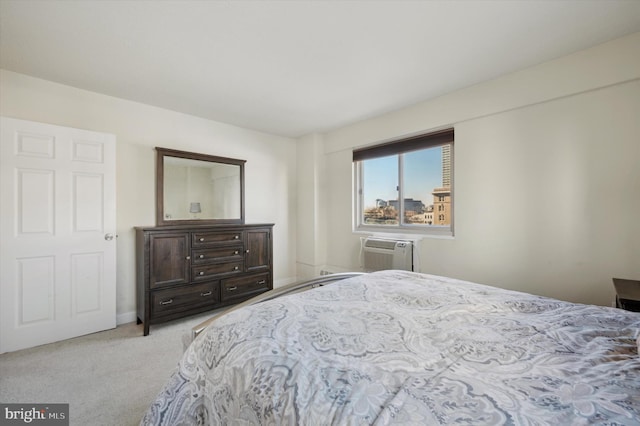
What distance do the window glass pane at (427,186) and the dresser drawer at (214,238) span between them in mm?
2181

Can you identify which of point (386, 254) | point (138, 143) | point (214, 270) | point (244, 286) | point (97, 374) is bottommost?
point (97, 374)

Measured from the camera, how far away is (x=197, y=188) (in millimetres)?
3369

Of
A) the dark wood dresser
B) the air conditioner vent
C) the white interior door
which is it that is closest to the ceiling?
the white interior door

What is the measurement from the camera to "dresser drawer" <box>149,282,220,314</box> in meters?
2.69

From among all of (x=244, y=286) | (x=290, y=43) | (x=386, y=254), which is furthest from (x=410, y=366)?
(x=244, y=286)

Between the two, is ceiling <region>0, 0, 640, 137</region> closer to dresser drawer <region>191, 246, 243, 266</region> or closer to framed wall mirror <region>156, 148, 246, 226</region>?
framed wall mirror <region>156, 148, 246, 226</region>

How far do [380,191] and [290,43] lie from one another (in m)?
2.30

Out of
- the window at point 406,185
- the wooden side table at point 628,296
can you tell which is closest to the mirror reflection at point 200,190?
the window at point 406,185

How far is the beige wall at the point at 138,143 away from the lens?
2.49 meters

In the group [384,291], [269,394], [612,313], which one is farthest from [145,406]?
[612,313]

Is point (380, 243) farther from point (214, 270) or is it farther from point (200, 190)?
point (200, 190)

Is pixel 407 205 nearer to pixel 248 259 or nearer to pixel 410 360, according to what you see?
pixel 248 259

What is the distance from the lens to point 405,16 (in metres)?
1.72

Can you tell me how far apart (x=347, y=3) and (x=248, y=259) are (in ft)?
9.18
